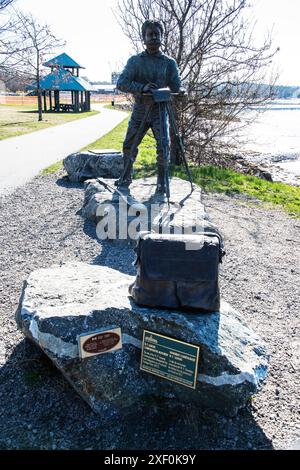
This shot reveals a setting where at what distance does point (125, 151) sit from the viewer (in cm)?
639

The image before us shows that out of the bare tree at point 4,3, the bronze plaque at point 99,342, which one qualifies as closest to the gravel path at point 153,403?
the bronze plaque at point 99,342

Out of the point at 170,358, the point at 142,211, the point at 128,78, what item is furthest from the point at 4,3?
the point at 170,358

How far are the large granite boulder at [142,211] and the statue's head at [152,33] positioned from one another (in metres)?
2.14

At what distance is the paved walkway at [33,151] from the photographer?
969cm

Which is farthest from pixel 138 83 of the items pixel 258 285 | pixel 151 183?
pixel 258 285

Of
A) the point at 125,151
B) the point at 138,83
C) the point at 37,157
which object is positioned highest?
the point at 138,83

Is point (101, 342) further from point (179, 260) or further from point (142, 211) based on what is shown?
point (142, 211)

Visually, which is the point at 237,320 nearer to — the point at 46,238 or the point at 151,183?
the point at 46,238

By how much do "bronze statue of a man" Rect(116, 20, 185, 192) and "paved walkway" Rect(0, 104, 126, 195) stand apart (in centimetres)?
354

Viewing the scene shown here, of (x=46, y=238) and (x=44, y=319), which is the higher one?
(x=44, y=319)

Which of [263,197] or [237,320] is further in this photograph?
[263,197]

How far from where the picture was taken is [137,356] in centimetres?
266

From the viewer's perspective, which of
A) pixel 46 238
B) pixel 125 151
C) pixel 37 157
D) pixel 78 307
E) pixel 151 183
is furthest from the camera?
pixel 37 157

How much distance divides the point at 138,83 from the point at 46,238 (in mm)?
2542
